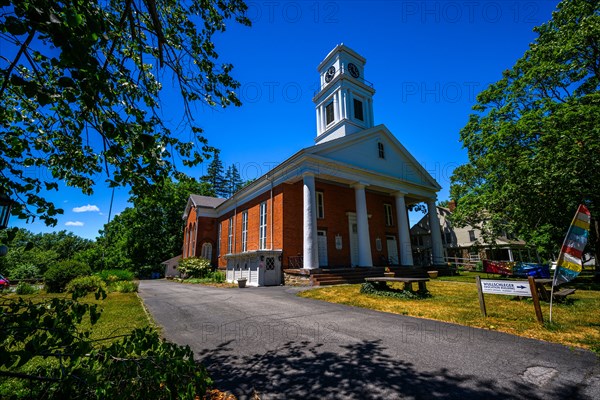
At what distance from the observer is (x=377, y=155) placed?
2175 centimetres

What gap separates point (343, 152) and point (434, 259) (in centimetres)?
1245

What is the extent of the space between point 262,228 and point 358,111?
1384 cm

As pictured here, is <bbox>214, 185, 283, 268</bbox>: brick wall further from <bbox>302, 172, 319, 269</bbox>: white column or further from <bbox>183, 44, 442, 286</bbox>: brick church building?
<bbox>302, 172, 319, 269</bbox>: white column

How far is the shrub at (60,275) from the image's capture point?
1451 cm

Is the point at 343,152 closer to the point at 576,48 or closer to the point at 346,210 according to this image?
the point at 346,210

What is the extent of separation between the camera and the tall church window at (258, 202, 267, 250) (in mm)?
20406

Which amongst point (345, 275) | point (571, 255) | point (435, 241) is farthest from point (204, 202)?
point (571, 255)

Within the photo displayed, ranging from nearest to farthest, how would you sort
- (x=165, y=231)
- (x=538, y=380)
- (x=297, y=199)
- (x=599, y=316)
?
1. (x=538, y=380)
2. (x=599, y=316)
3. (x=297, y=199)
4. (x=165, y=231)

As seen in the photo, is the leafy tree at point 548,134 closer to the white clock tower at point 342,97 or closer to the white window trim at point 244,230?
the white clock tower at point 342,97

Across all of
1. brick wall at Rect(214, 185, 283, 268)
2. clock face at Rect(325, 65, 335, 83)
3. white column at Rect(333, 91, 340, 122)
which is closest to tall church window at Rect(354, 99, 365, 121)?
white column at Rect(333, 91, 340, 122)

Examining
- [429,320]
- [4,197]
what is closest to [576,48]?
[429,320]

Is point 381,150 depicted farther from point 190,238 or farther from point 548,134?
point 190,238

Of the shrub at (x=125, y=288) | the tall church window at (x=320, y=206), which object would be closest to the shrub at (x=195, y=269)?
the shrub at (x=125, y=288)

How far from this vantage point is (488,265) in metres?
20.0
